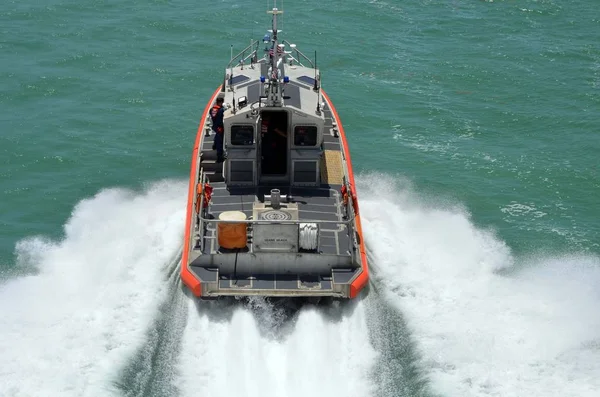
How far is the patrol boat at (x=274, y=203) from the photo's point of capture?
54.9 feet

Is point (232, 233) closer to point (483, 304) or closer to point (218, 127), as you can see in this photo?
point (218, 127)

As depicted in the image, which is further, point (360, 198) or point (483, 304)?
point (360, 198)

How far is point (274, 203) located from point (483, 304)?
16.4ft

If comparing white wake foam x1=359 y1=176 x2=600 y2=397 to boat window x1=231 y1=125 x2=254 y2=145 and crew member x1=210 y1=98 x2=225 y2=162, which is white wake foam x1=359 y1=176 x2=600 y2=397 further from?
crew member x1=210 y1=98 x2=225 y2=162

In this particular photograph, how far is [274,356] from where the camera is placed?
15.7 metres

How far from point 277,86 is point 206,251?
163 inches

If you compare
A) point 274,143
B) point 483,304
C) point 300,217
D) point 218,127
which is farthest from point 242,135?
point 483,304

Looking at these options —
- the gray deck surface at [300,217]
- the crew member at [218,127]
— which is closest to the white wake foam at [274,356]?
the gray deck surface at [300,217]

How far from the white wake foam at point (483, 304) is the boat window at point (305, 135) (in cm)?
307

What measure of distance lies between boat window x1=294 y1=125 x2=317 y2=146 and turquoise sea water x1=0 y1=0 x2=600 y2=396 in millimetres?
3107

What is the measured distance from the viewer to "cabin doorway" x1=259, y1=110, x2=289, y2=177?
19.0 metres

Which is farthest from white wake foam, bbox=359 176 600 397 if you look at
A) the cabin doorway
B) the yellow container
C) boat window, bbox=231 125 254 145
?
boat window, bbox=231 125 254 145

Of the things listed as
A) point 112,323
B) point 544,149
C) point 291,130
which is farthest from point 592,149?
point 112,323

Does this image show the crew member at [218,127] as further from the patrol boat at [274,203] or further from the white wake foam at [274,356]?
the white wake foam at [274,356]
